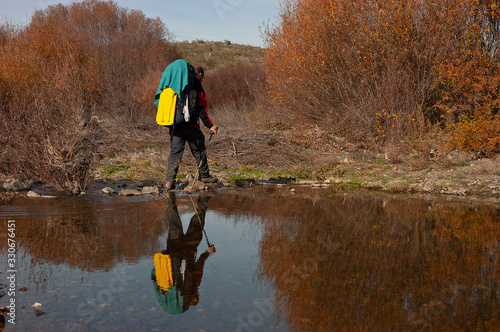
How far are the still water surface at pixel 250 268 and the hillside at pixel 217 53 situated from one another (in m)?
49.1

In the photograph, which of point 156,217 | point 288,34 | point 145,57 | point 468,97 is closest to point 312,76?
point 288,34

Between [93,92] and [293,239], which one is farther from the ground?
[93,92]

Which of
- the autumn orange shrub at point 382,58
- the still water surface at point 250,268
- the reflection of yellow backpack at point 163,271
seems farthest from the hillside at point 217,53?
the reflection of yellow backpack at point 163,271

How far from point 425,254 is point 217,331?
282 cm

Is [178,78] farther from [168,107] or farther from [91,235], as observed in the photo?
[91,235]

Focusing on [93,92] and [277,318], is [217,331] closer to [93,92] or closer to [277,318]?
[277,318]

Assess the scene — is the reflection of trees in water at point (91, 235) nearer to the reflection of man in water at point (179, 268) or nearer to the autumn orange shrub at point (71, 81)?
the reflection of man in water at point (179, 268)

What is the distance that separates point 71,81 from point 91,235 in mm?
8476

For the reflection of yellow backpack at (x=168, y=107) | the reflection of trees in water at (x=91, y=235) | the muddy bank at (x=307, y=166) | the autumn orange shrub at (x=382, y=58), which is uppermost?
the autumn orange shrub at (x=382, y=58)

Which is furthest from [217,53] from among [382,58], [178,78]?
[178,78]

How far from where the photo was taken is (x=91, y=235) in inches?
210

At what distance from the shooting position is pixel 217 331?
2.99m

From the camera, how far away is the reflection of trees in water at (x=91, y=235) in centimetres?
445

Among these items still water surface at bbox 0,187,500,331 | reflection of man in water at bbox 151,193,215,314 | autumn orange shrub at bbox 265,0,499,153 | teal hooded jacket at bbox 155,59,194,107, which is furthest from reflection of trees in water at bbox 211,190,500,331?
autumn orange shrub at bbox 265,0,499,153
